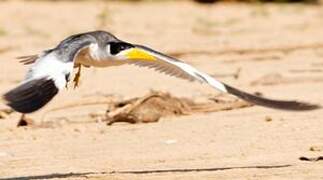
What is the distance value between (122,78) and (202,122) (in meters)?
2.80

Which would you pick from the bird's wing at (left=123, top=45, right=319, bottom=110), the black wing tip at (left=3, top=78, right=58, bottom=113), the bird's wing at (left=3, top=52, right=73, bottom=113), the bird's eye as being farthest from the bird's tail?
the black wing tip at (left=3, top=78, right=58, bottom=113)

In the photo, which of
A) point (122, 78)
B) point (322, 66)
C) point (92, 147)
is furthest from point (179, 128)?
point (322, 66)

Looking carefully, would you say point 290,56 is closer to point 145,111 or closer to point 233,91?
point 145,111

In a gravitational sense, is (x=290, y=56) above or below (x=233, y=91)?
below

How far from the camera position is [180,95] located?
10758 mm

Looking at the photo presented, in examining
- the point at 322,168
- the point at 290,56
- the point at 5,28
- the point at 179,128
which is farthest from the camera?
the point at 5,28

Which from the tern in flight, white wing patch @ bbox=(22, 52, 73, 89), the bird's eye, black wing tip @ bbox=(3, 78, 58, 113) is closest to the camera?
black wing tip @ bbox=(3, 78, 58, 113)

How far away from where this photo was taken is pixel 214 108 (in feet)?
32.1

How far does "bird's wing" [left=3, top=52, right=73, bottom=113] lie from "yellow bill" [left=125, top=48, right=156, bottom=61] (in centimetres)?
68

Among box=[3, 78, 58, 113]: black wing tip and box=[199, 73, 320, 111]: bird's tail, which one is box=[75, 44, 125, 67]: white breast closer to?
box=[199, 73, 320, 111]: bird's tail

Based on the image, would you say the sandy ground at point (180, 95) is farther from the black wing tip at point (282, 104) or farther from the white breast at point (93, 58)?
the white breast at point (93, 58)

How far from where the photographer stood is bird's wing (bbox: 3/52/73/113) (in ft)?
21.5

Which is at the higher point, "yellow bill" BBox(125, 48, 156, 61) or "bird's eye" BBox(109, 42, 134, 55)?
"bird's eye" BBox(109, 42, 134, 55)

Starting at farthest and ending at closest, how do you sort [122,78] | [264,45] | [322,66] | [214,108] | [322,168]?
[264,45] → [322,66] → [122,78] → [214,108] → [322,168]
